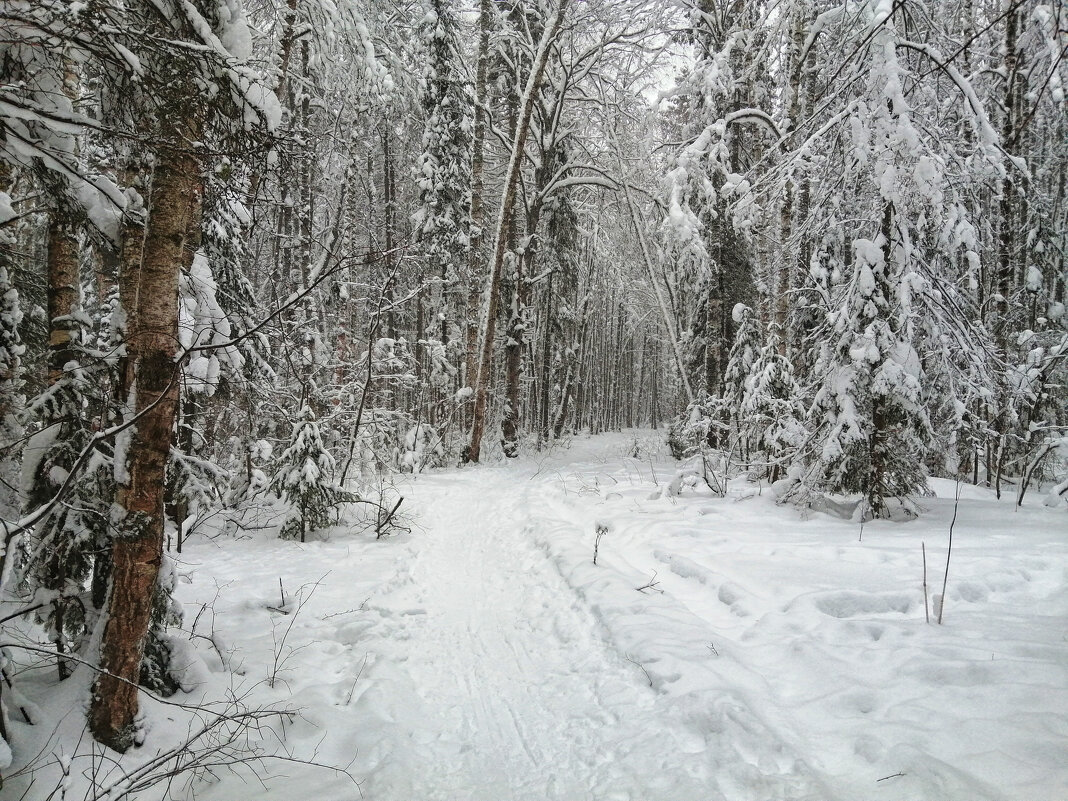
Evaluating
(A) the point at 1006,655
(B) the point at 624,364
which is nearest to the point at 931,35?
(A) the point at 1006,655

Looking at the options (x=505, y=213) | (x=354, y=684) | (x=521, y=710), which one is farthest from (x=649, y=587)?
(x=505, y=213)

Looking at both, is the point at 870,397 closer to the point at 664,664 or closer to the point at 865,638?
the point at 865,638

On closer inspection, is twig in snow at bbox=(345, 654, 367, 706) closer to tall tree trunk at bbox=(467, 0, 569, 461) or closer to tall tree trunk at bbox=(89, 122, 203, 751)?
tall tree trunk at bbox=(89, 122, 203, 751)

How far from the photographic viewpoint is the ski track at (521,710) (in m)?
2.69

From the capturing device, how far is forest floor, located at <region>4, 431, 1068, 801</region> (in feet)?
8.39

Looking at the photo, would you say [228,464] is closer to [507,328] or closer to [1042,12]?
[507,328]

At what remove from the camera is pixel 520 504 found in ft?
30.5

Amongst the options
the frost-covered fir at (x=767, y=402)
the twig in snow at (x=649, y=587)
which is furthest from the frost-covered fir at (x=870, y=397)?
the twig in snow at (x=649, y=587)

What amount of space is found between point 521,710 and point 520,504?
5876mm

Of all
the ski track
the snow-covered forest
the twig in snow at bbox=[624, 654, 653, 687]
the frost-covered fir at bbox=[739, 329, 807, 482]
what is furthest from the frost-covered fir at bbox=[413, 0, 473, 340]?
the twig in snow at bbox=[624, 654, 653, 687]

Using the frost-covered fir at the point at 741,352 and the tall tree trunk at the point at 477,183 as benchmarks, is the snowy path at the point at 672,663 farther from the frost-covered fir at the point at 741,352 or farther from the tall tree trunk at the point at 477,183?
the tall tree trunk at the point at 477,183

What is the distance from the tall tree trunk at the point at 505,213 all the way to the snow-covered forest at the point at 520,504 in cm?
53

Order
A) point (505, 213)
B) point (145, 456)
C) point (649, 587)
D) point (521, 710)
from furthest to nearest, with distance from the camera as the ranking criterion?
point (505, 213)
point (649, 587)
point (521, 710)
point (145, 456)

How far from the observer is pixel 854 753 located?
2.57 meters
